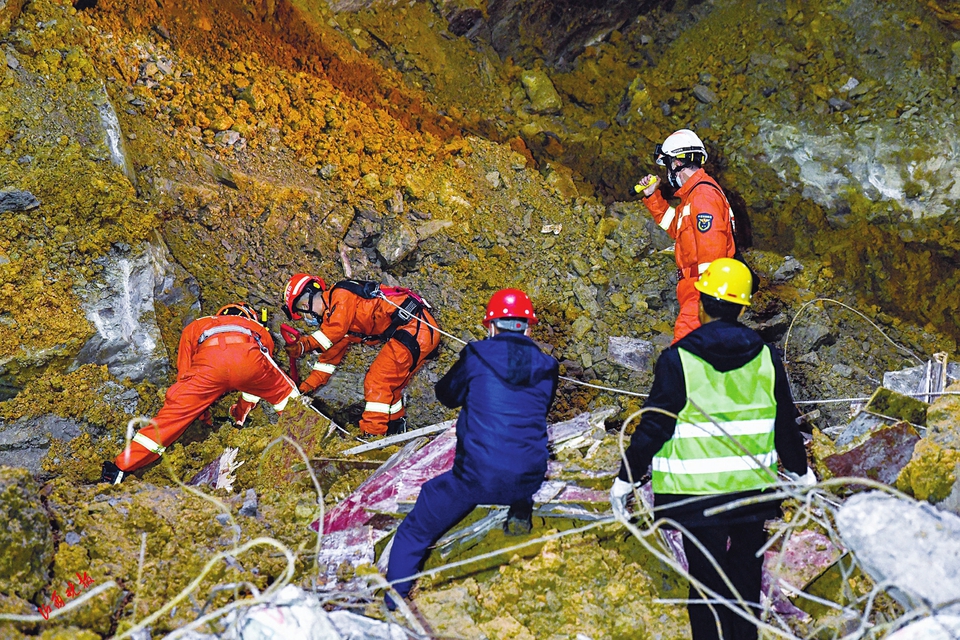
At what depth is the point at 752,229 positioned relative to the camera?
710 centimetres

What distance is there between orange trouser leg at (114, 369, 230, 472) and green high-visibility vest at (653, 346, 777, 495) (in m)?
3.24

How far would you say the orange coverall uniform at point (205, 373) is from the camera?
4562 millimetres

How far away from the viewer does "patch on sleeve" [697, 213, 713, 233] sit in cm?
474

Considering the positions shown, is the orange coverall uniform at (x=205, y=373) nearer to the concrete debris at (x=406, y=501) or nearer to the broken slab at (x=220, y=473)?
the broken slab at (x=220, y=473)

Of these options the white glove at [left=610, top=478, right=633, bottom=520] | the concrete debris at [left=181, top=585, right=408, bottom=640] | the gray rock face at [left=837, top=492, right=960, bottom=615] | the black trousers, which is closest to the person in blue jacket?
the white glove at [left=610, top=478, right=633, bottom=520]

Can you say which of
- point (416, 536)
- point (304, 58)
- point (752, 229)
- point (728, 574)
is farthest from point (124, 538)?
point (752, 229)

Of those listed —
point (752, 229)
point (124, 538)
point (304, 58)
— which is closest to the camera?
point (124, 538)

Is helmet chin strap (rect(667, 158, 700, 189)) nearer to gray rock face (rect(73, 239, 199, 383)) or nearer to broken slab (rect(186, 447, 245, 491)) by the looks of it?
broken slab (rect(186, 447, 245, 491))

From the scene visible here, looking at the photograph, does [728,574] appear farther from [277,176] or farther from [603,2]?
[603,2]

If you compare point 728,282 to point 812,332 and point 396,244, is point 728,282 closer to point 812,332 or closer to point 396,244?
point 396,244

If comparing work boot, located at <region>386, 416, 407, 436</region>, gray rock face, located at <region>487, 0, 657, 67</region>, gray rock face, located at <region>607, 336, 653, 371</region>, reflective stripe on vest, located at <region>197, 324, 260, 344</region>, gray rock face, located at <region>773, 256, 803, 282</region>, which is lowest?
work boot, located at <region>386, 416, 407, 436</region>

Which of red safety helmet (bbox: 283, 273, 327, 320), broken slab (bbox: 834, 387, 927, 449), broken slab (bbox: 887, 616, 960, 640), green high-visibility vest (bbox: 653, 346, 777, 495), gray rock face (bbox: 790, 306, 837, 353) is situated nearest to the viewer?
broken slab (bbox: 887, 616, 960, 640)

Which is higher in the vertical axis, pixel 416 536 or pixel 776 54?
pixel 776 54

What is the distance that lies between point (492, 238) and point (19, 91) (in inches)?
156
